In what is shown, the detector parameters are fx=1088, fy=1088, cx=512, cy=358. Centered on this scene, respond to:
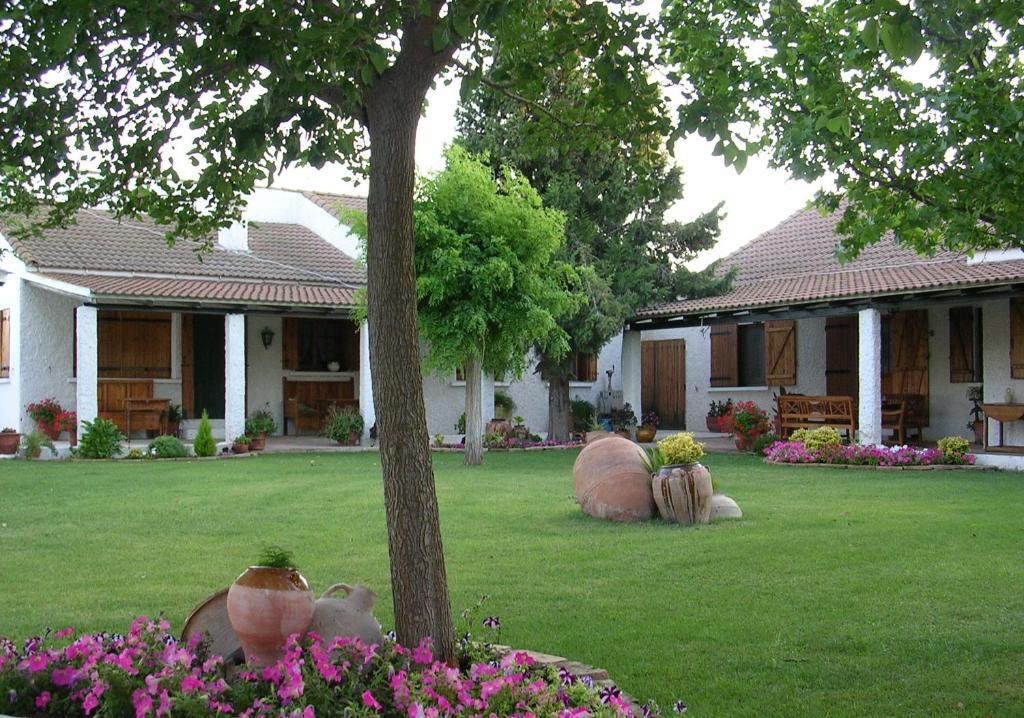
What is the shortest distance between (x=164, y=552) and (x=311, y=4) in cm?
559

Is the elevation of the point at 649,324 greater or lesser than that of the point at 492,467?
greater

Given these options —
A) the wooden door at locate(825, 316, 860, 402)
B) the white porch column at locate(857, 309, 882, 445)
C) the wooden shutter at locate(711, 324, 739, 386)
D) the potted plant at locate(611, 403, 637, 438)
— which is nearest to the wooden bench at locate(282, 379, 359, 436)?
the potted plant at locate(611, 403, 637, 438)

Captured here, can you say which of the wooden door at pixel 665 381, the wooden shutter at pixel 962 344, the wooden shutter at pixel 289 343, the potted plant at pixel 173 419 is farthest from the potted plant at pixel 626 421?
the potted plant at pixel 173 419

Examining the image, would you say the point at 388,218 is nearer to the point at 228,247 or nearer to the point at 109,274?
the point at 109,274

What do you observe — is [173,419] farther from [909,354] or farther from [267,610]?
[267,610]

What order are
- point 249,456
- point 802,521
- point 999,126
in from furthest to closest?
A: point 249,456 < point 802,521 < point 999,126

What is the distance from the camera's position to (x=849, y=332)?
71.1ft

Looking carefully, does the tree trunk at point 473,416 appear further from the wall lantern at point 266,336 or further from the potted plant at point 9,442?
the potted plant at point 9,442

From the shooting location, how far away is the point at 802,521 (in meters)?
10.5

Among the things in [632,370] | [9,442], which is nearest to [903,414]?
[632,370]

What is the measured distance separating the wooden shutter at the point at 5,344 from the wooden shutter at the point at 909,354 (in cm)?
1669

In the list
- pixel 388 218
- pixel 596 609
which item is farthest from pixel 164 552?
pixel 388 218

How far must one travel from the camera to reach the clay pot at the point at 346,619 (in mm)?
4547

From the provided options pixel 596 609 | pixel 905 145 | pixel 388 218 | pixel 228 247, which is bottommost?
pixel 596 609
